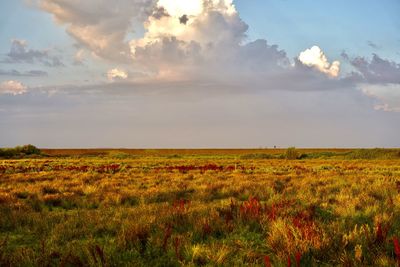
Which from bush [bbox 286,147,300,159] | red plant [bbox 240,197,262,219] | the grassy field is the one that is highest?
bush [bbox 286,147,300,159]

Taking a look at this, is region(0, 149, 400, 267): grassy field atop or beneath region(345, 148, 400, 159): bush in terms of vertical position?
beneath

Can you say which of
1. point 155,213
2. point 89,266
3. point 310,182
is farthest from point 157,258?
point 310,182

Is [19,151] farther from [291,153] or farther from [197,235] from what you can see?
[197,235]

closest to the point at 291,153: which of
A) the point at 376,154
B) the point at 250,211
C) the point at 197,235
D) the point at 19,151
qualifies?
the point at 376,154

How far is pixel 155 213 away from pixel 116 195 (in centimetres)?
377

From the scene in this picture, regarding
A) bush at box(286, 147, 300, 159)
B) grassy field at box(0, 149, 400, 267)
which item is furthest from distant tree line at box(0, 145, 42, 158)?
grassy field at box(0, 149, 400, 267)

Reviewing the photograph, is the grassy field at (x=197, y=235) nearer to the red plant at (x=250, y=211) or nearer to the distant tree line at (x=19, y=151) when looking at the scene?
the red plant at (x=250, y=211)

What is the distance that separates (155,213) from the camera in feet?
29.5

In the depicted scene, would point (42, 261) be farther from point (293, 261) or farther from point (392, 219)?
point (392, 219)

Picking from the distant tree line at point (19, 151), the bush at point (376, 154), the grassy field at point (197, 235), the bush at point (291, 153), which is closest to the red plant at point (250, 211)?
the grassy field at point (197, 235)

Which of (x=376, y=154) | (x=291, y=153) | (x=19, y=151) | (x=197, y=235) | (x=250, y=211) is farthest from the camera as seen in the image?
(x=19, y=151)

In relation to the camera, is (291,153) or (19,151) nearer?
(291,153)

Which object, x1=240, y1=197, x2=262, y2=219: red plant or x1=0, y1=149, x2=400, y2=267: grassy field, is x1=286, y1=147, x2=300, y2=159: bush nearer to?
x1=0, y1=149, x2=400, y2=267: grassy field

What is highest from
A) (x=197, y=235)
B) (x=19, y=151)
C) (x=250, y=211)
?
(x=19, y=151)
